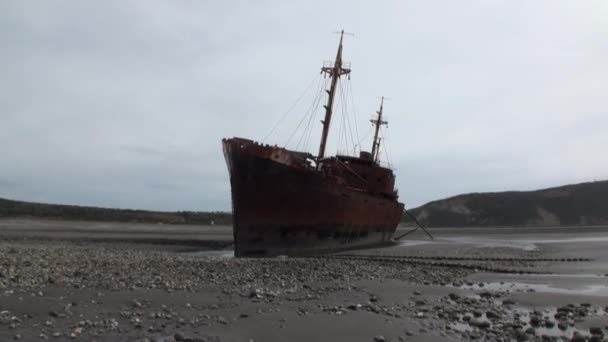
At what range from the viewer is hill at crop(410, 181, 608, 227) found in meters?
66.1

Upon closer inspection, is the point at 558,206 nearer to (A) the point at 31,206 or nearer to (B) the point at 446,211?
(B) the point at 446,211

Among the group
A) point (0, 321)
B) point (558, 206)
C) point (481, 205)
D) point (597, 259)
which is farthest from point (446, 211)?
point (0, 321)

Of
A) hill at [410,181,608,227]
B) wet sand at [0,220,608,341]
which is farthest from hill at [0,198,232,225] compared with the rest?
wet sand at [0,220,608,341]

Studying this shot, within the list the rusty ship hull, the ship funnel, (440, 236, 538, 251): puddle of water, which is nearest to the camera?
the rusty ship hull

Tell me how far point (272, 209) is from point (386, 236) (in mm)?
13587

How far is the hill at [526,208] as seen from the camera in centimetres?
6606

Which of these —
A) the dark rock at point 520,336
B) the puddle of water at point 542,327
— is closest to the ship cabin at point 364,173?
the puddle of water at point 542,327

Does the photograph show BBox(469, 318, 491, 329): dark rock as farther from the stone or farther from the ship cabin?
the ship cabin

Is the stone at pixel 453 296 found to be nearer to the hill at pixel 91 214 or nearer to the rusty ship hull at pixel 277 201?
the rusty ship hull at pixel 277 201

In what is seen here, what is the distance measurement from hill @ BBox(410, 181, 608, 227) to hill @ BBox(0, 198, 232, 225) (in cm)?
3414

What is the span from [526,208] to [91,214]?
56.0 metres

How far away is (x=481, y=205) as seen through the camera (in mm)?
76500

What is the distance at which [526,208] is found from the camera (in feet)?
233

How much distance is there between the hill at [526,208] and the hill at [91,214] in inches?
1344
